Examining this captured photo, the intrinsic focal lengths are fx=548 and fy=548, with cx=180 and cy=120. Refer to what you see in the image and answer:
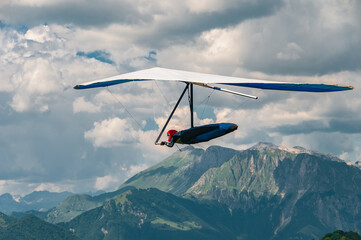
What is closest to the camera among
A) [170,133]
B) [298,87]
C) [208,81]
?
[208,81]

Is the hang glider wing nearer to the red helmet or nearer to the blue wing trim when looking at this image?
the blue wing trim

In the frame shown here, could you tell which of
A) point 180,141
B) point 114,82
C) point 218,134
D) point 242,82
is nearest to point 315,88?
point 242,82

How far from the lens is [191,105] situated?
73.6 metres

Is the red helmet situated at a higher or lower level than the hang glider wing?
lower

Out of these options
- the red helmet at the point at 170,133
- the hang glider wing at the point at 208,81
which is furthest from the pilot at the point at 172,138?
the hang glider wing at the point at 208,81

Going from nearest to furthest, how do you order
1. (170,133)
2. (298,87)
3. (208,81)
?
1. (208,81)
2. (170,133)
3. (298,87)

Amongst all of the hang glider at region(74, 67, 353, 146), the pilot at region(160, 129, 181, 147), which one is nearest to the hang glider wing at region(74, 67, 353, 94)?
the hang glider at region(74, 67, 353, 146)

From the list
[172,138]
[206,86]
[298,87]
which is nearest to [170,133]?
[172,138]

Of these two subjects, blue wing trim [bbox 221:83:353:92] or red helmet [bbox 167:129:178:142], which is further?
red helmet [bbox 167:129:178:142]

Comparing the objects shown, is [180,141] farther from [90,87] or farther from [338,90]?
[338,90]

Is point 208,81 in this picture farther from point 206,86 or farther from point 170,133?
point 170,133

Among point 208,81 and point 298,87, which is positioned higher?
point 208,81

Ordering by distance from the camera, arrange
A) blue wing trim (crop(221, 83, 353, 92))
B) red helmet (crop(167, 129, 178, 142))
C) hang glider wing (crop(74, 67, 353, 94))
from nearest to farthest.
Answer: hang glider wing (crop(74, 67, 353, 94)) → blue wing trim (crop(221, 83, 353, 92)) → red helmet (crop(167, 129, 178, 142))

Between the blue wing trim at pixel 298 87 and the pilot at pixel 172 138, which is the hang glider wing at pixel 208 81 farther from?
the pilot at pixel 172 138
